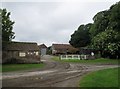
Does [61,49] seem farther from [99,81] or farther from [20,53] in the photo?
[99,81]

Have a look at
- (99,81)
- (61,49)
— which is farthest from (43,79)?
(61,49)

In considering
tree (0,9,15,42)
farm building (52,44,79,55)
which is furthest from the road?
farm building (52,44,79,55)

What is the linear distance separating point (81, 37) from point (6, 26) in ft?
180

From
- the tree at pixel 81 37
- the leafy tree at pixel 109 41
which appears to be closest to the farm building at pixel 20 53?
the leafy tree at pixel 109 41

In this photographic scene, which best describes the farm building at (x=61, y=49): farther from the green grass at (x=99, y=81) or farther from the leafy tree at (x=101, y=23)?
the green grass at (x=99, y=81)

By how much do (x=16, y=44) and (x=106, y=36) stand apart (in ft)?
67.2

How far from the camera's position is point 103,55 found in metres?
65.1

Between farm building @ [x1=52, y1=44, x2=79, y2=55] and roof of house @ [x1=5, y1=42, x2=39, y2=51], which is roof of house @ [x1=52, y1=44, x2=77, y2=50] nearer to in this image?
farm building @ [x1=52, y1=44, x2=79, y2=55]

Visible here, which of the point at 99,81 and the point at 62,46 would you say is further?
the point at 62,46

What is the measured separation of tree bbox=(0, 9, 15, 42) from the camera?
46.9m

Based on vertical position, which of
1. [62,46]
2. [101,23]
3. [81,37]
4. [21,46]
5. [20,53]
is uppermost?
[81,37]

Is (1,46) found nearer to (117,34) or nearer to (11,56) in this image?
(11,56)

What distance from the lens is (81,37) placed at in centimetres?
9906

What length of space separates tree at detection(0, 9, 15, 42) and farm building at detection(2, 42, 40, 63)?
352 centimetres
